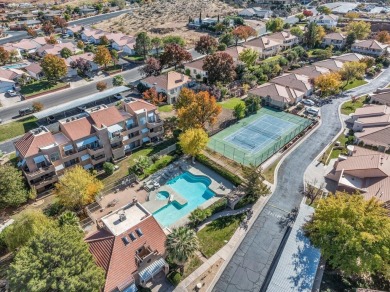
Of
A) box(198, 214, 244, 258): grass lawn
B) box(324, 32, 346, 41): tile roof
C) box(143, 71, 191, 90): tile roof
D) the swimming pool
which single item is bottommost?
the swimming pool

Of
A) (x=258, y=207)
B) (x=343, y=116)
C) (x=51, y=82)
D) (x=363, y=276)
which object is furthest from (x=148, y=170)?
(x=51, y=82)

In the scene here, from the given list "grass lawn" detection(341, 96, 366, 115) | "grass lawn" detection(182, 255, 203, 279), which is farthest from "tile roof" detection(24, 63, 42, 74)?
"grass lawn" detection(341, 96, 366, 115)

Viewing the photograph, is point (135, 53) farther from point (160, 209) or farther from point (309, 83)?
point (160, 209)

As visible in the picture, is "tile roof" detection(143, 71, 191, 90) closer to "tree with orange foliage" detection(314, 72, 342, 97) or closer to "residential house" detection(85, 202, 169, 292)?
"tree with orange foliage" detection(314, 72, 342, 97)

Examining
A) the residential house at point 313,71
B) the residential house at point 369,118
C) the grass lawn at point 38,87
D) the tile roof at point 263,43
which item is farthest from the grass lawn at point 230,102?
the grass lawn at point 38,87

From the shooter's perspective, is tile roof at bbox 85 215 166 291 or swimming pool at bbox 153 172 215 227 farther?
swimming pool at bbox 153 172 215 227
